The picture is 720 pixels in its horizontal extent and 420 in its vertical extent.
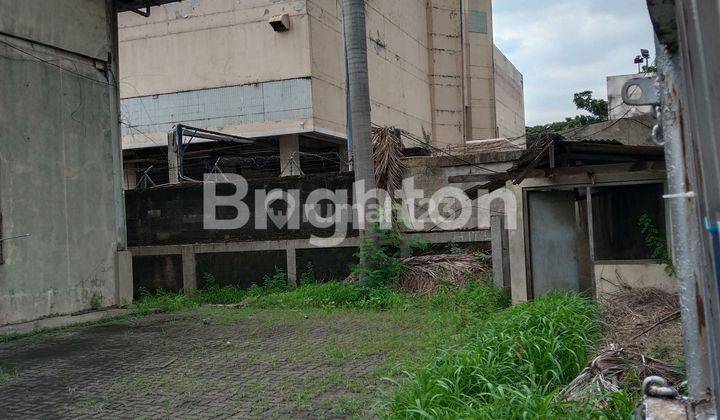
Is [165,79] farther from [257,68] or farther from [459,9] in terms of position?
[459,9]

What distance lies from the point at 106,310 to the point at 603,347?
9.08 meters

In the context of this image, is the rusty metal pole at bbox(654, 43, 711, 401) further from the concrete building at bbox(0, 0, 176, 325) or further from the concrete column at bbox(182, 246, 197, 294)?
the concrete column at bbox(182, 246, 197, 294)

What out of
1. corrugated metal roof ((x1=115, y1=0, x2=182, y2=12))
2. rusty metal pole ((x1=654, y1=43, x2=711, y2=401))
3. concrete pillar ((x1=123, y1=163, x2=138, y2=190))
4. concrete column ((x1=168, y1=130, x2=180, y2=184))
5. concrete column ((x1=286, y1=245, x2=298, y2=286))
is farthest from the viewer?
concrete pillar ((x1=123, y1=163, x2=138, y2=190))

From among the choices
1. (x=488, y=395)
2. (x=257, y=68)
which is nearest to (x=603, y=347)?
(x=488, y=395)

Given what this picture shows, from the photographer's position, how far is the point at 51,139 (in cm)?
1080

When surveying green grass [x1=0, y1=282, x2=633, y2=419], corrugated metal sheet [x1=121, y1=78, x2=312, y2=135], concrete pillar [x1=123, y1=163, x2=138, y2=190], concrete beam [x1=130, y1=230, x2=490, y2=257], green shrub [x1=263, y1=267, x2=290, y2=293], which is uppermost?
corrugated metal sheet [x1=121, y1=78, x2=312, y2=135]

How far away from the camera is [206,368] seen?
6805mm

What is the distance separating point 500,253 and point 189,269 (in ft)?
23.3

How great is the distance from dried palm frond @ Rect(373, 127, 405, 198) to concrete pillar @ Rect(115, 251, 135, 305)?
17.1 feet

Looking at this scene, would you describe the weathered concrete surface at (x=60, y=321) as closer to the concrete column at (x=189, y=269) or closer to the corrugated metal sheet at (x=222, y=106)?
the concrete column at (x=189, y=269)

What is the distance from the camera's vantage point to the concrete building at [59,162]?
10.0 metres

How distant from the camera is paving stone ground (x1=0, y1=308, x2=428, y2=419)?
17.6 ft

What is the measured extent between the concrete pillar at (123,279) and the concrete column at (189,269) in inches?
76.9

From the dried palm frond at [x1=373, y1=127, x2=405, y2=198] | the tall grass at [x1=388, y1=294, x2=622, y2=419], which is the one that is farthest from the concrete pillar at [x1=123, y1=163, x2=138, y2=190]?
the tall grass at [x1=388, y1=294, x2=622, y2=419]
